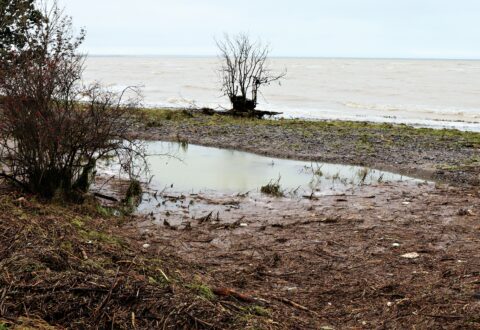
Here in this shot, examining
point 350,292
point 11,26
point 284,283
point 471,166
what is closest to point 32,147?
point 284,283

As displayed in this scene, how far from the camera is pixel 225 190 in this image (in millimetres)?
11016

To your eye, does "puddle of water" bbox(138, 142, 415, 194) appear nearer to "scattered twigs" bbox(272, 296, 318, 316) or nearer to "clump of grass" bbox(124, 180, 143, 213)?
"clump of grass" bbox(124, 180, 143, 213)

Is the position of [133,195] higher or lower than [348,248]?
higher

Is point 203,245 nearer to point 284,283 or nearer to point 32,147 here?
point 284,283

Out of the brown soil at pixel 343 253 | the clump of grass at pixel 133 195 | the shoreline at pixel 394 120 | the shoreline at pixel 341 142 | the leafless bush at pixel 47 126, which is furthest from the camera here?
the shoreline at pixel 394 120

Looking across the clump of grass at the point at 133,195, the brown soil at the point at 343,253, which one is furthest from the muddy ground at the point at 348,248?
the clump of grass at the point at 133,195

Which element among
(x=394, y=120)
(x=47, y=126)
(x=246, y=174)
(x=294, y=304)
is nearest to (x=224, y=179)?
(x=246, y=174)

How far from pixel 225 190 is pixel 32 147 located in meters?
3.94

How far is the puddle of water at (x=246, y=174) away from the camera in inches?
444

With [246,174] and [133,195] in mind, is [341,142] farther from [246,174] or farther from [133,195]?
[133,195]

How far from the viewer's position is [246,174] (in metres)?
12.6

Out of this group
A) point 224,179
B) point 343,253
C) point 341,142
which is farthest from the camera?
point 341,142

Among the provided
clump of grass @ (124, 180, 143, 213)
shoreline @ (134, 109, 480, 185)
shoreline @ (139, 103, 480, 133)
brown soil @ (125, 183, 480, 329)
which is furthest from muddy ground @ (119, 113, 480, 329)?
shoreline @ (139, 103, 480, 133)

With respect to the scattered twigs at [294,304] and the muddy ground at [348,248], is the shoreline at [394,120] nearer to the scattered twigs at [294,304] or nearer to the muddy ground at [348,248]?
the muddy ground at [348,248]
